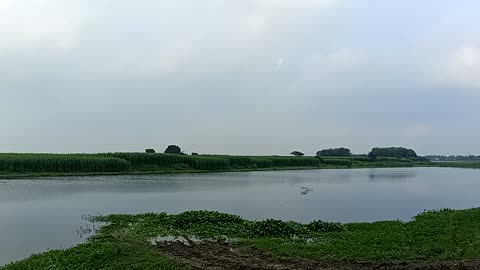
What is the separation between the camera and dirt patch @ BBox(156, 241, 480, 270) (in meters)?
12.6

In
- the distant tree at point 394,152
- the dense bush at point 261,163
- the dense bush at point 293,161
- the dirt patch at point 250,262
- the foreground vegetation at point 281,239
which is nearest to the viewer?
the dirt patch at point 250,262

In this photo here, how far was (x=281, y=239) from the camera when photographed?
59.2 feet

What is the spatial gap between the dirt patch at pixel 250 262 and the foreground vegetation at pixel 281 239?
0.62 meters

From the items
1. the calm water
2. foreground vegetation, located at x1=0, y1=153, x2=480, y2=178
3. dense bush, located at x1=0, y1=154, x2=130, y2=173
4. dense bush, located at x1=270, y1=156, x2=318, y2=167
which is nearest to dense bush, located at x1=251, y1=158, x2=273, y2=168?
foreground vegetation, located at x1=0, y1=153, x2=480, y2=178

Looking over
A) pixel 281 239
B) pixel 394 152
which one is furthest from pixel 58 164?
pixel 394 152

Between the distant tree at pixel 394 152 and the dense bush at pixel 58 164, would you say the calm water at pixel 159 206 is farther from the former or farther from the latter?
the distant tree at pixel 394 152

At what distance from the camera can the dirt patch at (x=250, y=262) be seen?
12577 mm

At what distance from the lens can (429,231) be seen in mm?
19156

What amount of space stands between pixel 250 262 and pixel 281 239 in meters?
4.51

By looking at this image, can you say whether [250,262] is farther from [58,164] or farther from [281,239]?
[58,164]

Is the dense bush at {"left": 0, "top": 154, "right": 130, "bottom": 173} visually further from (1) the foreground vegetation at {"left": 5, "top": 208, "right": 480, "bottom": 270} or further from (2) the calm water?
(1) the foreground vegetation at {"left": 5, "top": 208, "right": 480, "bottom": 270}

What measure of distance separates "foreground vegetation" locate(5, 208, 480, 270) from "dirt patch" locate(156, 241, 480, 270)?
0.62 metres

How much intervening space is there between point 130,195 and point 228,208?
10.9 meters

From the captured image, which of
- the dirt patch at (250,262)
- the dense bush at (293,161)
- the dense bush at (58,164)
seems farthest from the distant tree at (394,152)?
the dirt patch at (250,262)
